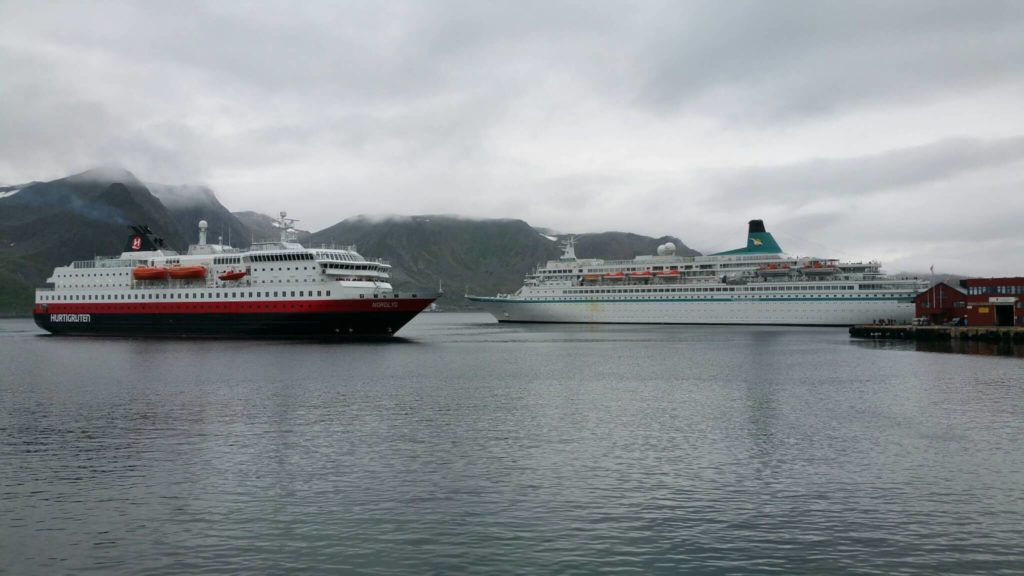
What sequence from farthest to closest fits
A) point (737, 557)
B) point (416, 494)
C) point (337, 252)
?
point (337, 252)
point (416, 494)
point (737, 557)

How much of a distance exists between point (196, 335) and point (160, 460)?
67170 millimetres

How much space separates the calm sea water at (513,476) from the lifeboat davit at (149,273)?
4524cm

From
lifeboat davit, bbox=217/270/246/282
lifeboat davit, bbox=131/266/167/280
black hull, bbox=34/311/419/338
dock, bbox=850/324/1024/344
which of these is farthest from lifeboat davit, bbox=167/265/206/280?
dock, bbox=850/324/1024/344

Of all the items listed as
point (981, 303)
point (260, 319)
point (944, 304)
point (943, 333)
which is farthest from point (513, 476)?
point (944, 304)

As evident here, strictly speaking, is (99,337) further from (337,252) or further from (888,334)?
(888,334)

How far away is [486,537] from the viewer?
15.7m

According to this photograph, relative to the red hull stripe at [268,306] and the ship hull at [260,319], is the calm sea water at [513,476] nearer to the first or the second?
the red hull stripe at [268,306]

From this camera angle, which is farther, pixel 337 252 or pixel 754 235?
pixel 754 235

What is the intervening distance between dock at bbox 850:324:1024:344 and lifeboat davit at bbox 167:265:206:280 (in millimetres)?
70770

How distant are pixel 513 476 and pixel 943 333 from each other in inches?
2900

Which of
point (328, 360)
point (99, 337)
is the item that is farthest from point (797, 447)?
point (99, 337)

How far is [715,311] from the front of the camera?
389 ft

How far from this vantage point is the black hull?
7719 cm

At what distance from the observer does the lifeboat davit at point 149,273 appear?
282 feet
